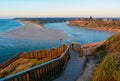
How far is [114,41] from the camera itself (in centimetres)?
2409

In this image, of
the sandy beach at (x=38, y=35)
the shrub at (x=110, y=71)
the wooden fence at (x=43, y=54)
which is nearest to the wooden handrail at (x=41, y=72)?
the shrub at (x=110, y=71)

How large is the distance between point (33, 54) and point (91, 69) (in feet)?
33.6

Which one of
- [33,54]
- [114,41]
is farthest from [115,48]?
[33,54]

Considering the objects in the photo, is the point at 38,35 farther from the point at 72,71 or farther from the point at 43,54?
the point at 72,71

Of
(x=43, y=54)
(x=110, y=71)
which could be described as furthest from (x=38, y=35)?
(x=110, y=71)

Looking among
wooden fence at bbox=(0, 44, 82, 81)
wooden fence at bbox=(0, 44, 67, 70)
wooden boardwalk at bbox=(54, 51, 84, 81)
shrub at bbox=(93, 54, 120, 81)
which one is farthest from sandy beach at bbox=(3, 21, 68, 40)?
shrub at bbox=(93, 54, 120, 81)

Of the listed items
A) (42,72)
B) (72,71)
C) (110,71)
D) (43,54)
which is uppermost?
(110,71)

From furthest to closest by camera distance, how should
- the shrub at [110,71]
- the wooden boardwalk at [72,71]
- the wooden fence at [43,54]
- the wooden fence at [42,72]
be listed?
1. the wooden fence at [43,54]
2. the wooden boardwalk at [72,71]
3. the wooden fence at [42,72]
4. the shrub at [110,71]

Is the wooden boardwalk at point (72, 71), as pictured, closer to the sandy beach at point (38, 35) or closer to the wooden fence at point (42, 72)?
the wooden fence at point (42, 72)

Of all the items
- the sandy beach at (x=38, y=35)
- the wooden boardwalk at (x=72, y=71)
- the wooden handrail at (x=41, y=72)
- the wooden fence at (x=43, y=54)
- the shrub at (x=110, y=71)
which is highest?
the shrub at (x=110, y=71)

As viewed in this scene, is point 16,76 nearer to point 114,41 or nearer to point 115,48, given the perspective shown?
point 115,48

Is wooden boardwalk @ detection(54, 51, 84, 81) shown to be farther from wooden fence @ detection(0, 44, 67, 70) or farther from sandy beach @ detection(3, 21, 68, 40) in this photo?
sandy beach @ detection(3, 21, 68, 40)

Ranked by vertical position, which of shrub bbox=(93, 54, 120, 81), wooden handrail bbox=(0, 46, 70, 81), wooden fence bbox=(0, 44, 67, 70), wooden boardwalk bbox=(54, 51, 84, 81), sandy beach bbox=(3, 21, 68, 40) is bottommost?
sandy beach bbox=(3, 21, 68, 40)

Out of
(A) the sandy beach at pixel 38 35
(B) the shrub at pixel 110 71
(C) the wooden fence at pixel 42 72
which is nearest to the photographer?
(B) the shrub at pixel 110 71
